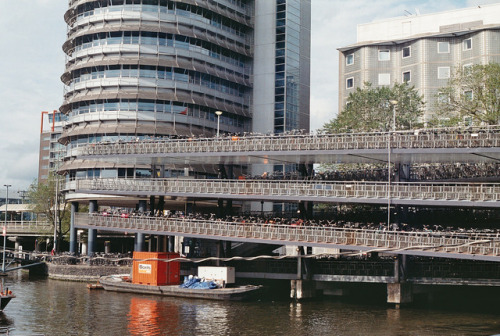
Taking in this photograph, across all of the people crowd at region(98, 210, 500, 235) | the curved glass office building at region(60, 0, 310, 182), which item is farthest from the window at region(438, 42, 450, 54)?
the people crowd at region(98, 210, 500, 235)

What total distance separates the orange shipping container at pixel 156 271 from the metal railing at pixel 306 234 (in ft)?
13.2

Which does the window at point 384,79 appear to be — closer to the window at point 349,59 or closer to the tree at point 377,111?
the window at point 349,59

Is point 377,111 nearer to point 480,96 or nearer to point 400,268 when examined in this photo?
point 480,96

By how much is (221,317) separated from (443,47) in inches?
2780

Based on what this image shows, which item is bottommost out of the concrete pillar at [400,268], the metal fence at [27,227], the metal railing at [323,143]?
the concrete pillar at [400,268]

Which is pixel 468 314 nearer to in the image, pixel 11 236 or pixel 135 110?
pixel 135 110

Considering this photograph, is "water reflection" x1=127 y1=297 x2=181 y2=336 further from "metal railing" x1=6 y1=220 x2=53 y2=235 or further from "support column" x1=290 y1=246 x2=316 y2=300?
"metal railing" x1=6 y1=220 x2=53 y2=235

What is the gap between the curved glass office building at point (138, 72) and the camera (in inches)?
3703

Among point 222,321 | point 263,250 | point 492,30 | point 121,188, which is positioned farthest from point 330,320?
point 492,30

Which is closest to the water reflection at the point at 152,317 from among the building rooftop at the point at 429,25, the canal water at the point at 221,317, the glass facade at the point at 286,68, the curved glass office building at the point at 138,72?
the canal water at the point at 221,317

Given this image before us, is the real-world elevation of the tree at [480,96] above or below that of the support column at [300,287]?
above

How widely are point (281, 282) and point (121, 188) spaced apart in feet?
73.6

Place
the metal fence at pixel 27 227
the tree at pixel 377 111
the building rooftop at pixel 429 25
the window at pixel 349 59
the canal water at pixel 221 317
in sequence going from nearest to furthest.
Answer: the canal water at pixel 221 317 < the tree at pixel 377 111 < the building rooftop at pixel 429 25 < the window at pixel 349 59 < the metal fence at pixel 27 227

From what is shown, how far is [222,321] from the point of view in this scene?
48531 millimetres
